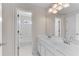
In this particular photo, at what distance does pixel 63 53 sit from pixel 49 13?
0.99 m

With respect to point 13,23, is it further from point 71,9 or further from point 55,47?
point 71,9

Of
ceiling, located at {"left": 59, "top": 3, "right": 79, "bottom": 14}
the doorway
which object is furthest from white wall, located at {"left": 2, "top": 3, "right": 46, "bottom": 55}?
ceiling, located at {"left": 59, "top": 3, "right": 79, "bottom": 14}

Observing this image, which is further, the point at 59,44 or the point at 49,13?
the point at 49,13

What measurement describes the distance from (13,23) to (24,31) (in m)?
0.30

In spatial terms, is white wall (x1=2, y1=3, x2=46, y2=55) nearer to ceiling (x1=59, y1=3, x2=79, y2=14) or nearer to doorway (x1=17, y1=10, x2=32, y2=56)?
doorway (x1=17, y1=10, x2=32, y2=56)

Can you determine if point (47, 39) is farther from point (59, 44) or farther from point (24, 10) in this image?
point (24, 10)

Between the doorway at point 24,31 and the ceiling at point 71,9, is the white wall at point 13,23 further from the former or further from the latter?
the ceiling at point 71,9

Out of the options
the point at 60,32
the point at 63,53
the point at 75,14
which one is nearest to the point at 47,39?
the point at 60,32

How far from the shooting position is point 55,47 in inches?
77.3

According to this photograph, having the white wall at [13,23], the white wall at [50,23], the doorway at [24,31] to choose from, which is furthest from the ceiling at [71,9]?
the doorway at [24,31]

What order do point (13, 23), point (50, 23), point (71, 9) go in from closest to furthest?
point (71, 9)
point (13, 23)
point (50, 23)

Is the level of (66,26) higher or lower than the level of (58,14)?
lower

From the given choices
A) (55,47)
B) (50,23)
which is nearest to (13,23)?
(50,23)

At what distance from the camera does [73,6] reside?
179 centimetres
